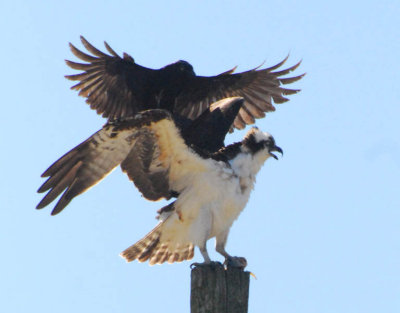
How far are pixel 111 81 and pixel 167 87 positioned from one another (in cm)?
78

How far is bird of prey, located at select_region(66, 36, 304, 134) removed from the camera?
10844mm

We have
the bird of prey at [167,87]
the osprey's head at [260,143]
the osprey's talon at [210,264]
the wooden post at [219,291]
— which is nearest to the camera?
the wooden post at [219,291]

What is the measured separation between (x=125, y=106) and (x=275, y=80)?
173 centimetres

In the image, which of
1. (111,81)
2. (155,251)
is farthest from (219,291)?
(111,81)

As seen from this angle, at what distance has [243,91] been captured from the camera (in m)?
11.2

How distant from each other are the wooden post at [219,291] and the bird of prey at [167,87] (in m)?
3.96

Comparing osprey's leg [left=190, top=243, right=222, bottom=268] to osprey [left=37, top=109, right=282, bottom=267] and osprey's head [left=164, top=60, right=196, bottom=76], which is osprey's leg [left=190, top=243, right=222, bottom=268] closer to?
osprey [left=37, top=109, right=282, bottom=267]

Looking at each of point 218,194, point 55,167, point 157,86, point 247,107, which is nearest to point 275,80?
point 247,107

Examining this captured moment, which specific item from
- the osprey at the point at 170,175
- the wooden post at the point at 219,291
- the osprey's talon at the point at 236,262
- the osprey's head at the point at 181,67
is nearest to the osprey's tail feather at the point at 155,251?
the osprey at the point at 170,175

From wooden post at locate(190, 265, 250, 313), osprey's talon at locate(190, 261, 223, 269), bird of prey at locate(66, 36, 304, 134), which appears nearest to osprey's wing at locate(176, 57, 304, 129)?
bird of prey at locate(66, 36, 304, 134)

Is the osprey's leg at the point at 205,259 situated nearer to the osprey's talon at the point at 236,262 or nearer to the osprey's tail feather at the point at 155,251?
the osprey's talon at the point at 236,262

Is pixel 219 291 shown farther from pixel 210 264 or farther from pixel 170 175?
pixel 170 175

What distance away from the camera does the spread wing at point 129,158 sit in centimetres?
822

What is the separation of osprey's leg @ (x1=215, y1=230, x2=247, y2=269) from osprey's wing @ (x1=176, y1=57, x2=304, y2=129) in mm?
2462
